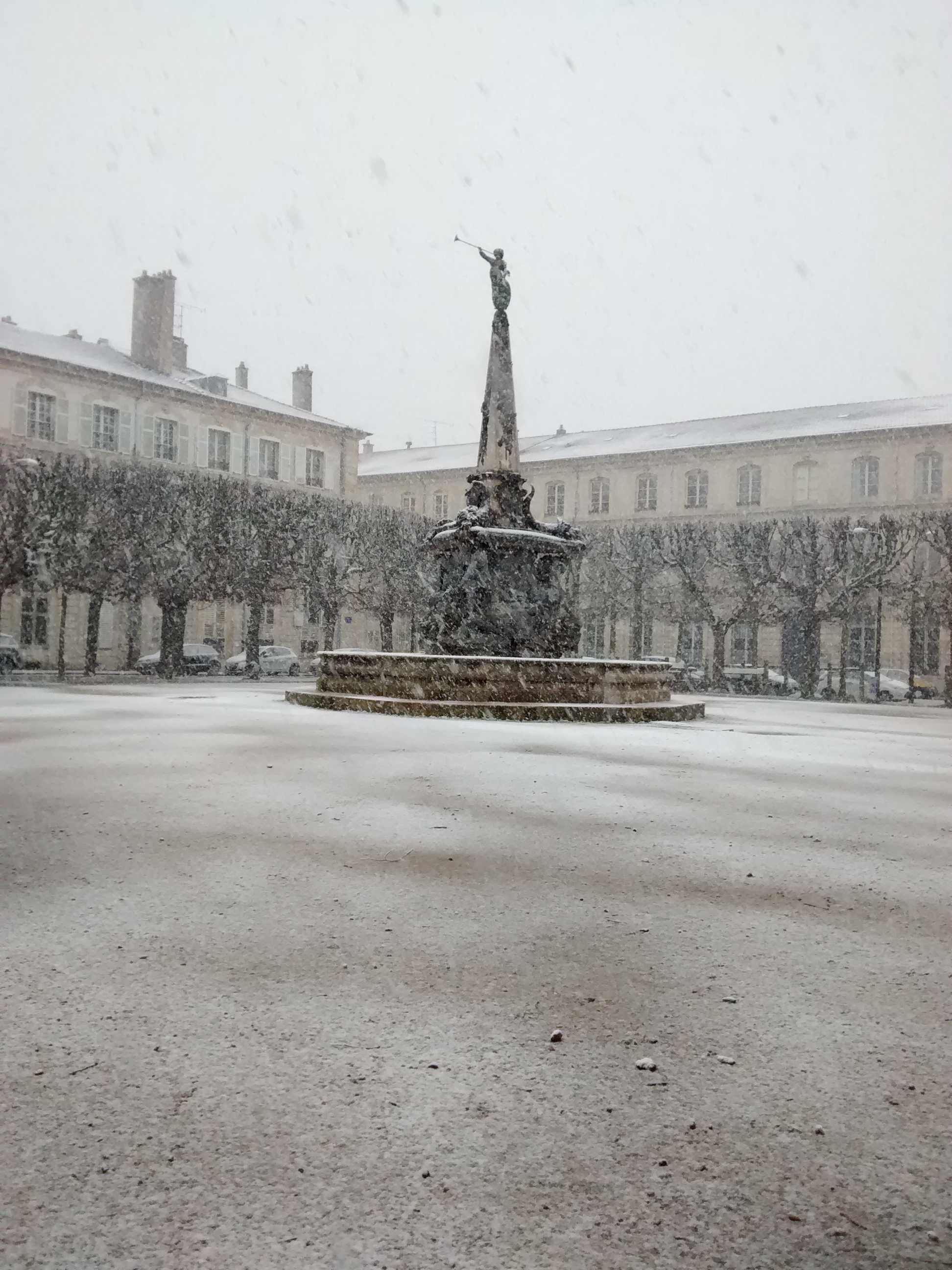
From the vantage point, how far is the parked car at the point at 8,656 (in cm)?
3089

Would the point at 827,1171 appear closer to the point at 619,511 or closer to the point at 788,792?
the point at 788,792

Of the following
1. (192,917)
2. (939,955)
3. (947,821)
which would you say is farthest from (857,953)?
(947,821)

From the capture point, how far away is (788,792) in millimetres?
7281

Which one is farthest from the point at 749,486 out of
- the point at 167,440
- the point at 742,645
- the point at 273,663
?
the point at 167,440

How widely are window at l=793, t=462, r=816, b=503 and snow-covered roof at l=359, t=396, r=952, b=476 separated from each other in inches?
52.4

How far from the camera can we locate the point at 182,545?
3144cm

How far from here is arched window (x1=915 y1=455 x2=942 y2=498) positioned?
43000 millimetres

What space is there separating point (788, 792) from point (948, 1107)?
5.07 metres

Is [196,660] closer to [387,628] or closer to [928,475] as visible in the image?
[387,628]

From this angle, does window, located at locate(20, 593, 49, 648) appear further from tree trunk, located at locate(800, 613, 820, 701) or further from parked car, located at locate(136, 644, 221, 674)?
tree trunk, located at locate(800, 613, 820, 701)

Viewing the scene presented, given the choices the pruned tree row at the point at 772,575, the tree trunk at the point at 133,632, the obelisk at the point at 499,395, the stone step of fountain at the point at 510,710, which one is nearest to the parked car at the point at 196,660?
the tree trunk at the point at 133,632

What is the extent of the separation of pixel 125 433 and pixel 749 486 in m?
27.1

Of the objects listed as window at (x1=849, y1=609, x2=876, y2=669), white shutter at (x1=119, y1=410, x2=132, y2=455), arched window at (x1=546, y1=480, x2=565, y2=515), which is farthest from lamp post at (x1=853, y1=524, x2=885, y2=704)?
white shutter at (x1=119, y1=410, x2=132, y2=455)

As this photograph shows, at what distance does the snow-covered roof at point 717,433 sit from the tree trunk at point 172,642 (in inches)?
968
